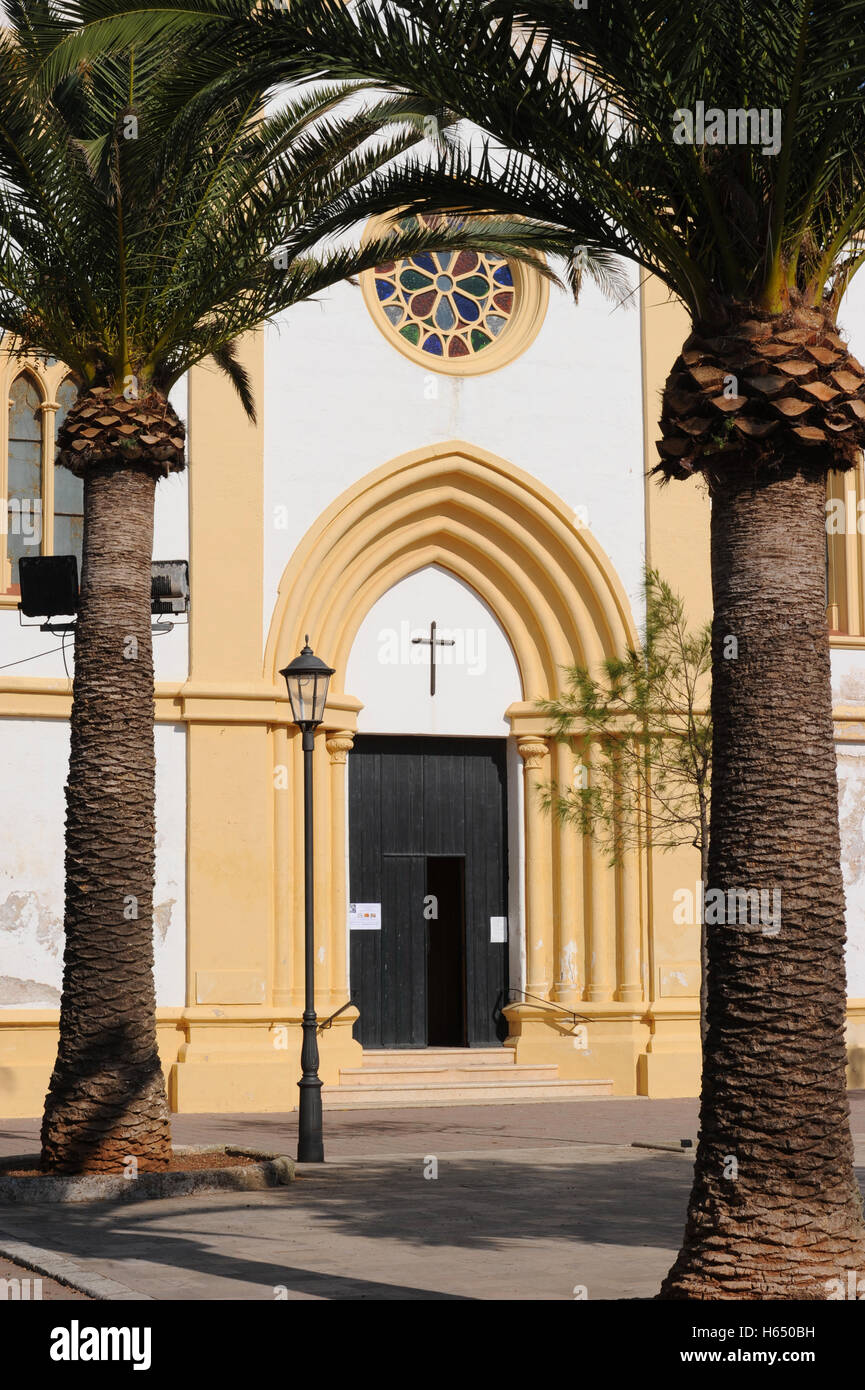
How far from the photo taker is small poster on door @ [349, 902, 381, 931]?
21.6 m

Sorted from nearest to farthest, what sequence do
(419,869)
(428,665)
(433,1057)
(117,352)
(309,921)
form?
(117,352)
(309,921)
(433,1057)
(419,869)
(428,665)

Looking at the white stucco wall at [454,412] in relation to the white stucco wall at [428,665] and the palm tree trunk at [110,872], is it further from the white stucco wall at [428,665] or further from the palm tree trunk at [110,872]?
the palm tree trunk at [110,872]

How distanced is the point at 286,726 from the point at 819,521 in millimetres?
13467

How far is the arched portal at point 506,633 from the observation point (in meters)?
20.9

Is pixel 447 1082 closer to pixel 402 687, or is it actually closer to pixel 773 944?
pixel 402 687

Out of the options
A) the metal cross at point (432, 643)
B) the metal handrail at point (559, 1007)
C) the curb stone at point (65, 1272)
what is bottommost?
the curb stone at point (65, 1272)

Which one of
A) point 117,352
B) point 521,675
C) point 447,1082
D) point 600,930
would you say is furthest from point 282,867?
point 117,352

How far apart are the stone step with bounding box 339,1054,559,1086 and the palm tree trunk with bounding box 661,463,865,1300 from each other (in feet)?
43.5

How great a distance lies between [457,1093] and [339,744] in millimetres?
4265

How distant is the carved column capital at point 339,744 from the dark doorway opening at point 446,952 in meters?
1.91

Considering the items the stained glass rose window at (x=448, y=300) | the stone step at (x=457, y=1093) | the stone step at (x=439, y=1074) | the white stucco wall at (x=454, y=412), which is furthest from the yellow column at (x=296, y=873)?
the stained glass rose window at (x=448, y=300)

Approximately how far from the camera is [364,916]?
853 inches

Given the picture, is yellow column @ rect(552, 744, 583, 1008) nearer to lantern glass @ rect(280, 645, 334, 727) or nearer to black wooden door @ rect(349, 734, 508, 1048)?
black wooden door @ rect(349, 734, 508, 1048)

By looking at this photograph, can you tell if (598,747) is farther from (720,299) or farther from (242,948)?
(720,299)
